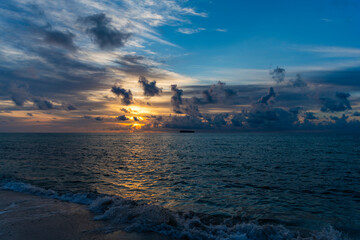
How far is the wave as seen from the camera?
10156 mm

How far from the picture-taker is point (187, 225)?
36.3 ft

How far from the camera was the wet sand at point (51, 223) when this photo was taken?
31.9 feet

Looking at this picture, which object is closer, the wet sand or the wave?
the wet sand

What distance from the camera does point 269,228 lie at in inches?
411

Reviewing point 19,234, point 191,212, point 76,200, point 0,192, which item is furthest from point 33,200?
point 191,212

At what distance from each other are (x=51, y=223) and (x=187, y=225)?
686 centimetres

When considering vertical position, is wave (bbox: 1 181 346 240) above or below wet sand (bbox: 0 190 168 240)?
below

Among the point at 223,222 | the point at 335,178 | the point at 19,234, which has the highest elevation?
the point at 19,234

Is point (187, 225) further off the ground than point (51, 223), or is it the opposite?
point (51, 223)

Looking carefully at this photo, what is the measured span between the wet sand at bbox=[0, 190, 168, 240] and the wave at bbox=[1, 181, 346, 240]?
2.18ft

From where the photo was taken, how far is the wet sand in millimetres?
9711

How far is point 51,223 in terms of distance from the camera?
11.1 meters

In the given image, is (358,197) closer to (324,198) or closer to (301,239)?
(324,198)

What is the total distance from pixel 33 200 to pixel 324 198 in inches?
832
